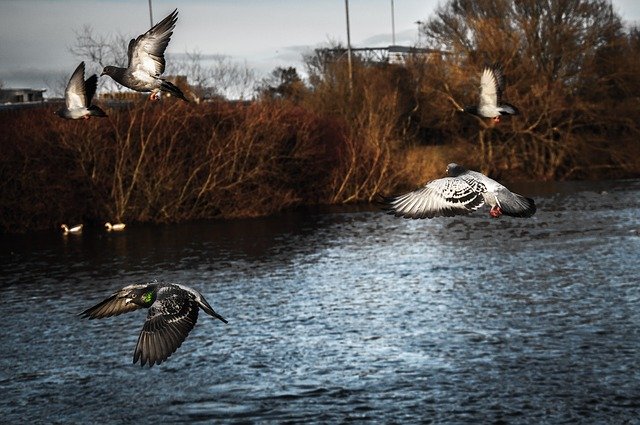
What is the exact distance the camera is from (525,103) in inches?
Result: 1982

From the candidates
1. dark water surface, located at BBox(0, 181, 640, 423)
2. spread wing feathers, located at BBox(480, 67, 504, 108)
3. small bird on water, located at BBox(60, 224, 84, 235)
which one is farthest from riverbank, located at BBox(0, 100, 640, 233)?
spread wing feathers, located at BBox(480, 67, 504, 108)

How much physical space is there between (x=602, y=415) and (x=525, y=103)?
36.6 m

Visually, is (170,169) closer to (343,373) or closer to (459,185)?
(343,373)

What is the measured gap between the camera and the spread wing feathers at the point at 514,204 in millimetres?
9555

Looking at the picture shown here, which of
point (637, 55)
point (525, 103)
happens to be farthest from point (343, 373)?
point (637, 55)

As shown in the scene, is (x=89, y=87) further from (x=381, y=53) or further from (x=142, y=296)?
(x=381, y=53)

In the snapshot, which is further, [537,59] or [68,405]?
[537,59]

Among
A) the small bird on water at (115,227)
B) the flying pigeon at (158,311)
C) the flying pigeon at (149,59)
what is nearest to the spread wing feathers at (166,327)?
the flying pigeon at (158,311)

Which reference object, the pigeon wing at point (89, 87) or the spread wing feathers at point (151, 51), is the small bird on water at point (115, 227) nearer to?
the pigeon wing at point (89, 87)

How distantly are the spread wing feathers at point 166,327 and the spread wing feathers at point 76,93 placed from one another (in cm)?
361

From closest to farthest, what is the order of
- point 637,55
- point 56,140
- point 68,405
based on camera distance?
point 68,405 < point 56,140 < point 637,55

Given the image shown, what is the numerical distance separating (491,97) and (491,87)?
13 centimetres

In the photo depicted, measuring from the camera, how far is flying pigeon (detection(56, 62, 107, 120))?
465 inches

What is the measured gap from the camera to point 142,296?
30.1 feet
